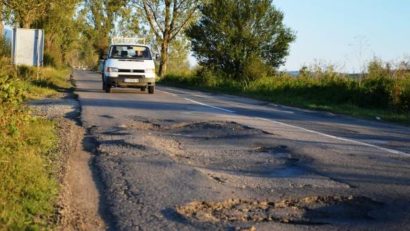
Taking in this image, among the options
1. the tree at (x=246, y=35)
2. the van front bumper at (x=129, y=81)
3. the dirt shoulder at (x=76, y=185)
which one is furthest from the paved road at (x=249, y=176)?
the tree at (x=246, y=35)

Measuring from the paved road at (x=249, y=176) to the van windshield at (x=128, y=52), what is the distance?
11423mm

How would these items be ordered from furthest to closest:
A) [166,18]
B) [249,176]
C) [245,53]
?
[166,18], [245,53], [249,176]

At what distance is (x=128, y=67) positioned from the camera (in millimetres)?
22328

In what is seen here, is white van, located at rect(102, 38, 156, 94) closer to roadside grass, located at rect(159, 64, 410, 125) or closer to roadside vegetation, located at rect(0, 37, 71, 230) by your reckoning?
roadside grass, located at rect(159, 64, 410, 125)

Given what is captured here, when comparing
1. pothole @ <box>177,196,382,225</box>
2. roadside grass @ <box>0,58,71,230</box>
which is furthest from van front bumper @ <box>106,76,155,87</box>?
pothole @ <box>177,196,382,225</box>

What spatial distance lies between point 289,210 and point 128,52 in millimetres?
18669

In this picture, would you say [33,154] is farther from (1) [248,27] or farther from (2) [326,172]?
(1) [248,27]

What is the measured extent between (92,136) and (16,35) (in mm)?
16904

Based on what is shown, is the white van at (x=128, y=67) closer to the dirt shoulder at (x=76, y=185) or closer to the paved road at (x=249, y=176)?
the paved road at (x=249, y=176)

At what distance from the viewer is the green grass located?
19.2 meters

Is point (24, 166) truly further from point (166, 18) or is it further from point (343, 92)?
point (166, 18)

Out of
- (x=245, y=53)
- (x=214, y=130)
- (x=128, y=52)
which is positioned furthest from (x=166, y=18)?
(x=214, y=130)

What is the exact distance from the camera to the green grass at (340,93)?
62.9 feet

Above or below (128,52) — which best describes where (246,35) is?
above
